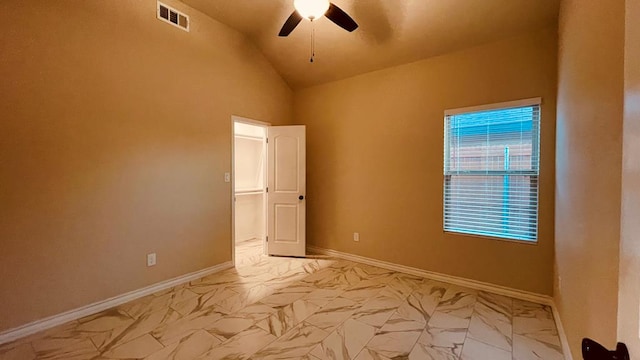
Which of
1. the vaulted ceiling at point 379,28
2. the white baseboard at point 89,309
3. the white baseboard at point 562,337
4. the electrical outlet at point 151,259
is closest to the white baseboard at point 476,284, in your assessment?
the white baseboard at point 562,337

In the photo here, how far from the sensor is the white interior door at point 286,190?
4.46 meters

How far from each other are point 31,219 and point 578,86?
4277 millimetres

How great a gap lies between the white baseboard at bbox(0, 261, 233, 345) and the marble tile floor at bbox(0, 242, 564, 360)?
0.08 metres

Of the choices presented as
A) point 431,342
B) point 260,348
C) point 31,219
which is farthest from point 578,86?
point 31,219

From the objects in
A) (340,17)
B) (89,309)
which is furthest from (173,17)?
(89,309)

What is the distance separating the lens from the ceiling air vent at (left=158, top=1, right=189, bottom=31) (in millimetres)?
3145

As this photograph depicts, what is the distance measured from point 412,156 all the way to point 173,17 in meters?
3.34

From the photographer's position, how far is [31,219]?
2.36 m

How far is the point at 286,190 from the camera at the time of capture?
4523 mm

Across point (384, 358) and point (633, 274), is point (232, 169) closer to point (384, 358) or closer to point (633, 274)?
point (384, 358)

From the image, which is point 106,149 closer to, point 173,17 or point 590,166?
point 173,17

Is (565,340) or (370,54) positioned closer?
(565,340)

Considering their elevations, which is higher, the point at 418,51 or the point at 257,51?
the point at 257,51

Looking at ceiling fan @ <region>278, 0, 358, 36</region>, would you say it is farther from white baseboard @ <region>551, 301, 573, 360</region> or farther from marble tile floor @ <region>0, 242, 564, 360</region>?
white baseboard @ <region>551, 301, 573, 360</region>
